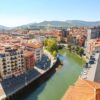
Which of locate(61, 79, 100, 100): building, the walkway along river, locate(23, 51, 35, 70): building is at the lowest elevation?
the walkway along river

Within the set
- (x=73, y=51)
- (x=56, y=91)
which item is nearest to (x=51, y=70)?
(x=56, y=91)

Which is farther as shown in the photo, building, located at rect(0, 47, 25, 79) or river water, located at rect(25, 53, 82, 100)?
building, located at rect(0, 47, 25, 79)

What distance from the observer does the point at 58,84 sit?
28.3 metres

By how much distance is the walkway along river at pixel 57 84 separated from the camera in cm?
2416

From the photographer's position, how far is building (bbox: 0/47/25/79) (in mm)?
27812

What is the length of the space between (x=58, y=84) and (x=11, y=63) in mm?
7341

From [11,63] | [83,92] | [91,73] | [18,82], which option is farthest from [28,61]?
[83,92]

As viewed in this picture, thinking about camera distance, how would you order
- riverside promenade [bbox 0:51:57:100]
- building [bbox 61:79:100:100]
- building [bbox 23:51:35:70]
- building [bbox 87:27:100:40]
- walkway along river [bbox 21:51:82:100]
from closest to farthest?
building [bbox 61:79:100:100], riverside promenade [bbox 0:51:57:100], walkway along river [bbox 21:51:82:100], building [bbox 23:51:35:70], building [bbox 87:27:100:40]

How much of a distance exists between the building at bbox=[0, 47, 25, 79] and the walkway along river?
4499mm

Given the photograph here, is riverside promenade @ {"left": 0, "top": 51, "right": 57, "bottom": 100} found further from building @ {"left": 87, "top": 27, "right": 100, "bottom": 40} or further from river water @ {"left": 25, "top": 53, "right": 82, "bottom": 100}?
building @ {"left": 87, "top": 27, "right": 100, "bottom": 40}

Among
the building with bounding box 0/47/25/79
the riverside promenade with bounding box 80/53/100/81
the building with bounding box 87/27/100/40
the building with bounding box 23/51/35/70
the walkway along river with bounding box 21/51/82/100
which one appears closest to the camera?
the riverside promenade with bounding box 80/53/100/81

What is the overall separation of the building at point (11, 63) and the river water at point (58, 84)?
179 inches

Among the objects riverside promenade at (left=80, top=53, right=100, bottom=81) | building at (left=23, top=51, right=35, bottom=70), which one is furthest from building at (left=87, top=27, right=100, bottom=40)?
building at (left=23, top=51, right=35, bottom=70)

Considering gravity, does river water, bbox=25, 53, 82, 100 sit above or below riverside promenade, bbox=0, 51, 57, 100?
below
